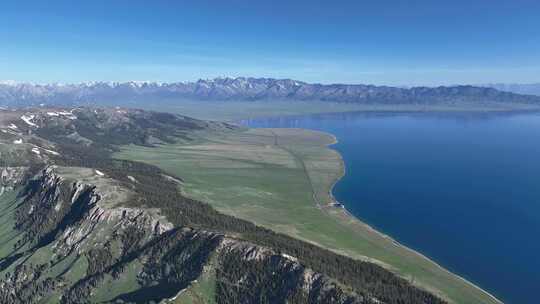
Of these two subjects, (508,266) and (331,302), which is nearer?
(331,302)

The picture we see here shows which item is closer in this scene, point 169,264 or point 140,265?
point 169,264

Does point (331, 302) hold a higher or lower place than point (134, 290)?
higher

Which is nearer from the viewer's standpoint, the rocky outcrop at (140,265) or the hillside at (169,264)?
the hillside at (169,264)

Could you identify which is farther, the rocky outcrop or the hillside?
the rocky outcrop

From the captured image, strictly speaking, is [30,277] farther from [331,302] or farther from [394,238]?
[394,238]

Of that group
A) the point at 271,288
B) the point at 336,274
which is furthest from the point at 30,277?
the point at 336,274

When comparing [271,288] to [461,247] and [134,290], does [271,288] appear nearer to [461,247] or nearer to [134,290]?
[134,290]

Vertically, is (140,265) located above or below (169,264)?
below

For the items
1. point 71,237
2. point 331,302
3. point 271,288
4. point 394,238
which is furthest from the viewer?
point 394,238

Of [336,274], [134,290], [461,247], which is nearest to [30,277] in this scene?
[134,290]

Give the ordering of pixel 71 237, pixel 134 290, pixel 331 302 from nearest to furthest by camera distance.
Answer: pixel 331 302 < pixel 134 290 < pixel 71 237
